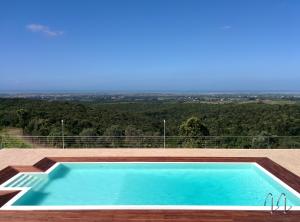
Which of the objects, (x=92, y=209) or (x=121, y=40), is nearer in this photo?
(x=92, y=209)

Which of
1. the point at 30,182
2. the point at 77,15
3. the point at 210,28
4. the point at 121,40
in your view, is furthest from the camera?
the point at 121,40

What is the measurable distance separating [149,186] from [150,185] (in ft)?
0.27

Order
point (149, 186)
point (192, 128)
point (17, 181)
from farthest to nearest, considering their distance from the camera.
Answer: point (192, 128) < point (149, 186) < point (17, 181)

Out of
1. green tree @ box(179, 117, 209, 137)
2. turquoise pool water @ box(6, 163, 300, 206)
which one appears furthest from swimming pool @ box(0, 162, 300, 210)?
green tree @ box(179, 117, 209, 137)

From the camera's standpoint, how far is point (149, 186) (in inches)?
309

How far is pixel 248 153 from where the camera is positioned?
10.1 metres

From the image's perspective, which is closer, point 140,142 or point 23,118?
point 140,142

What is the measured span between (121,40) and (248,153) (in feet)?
52.5

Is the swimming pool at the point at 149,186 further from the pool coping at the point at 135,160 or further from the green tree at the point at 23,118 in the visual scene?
the green tree at the point at 23,118

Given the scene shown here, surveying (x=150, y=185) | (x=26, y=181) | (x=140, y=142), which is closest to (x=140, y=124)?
(x=140, y=142)

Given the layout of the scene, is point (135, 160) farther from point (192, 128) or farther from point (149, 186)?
point (192, 128)

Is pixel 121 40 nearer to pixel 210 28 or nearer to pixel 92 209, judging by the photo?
pixel 210 28

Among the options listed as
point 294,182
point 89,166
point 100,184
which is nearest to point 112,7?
point 89,166

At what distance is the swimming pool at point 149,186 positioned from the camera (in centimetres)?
662
